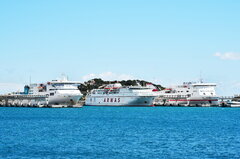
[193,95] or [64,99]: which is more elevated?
[193,95]

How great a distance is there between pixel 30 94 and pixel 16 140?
86041mm

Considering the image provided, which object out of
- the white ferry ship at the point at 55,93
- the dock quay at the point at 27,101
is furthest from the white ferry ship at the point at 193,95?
the white ferry ship at the point at 55,93

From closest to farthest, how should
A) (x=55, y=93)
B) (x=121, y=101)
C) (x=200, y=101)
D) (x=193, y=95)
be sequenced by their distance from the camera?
(x=55, y=93)
(x=121, y=101)
(x=200, y=101)
(x=193, y=95)

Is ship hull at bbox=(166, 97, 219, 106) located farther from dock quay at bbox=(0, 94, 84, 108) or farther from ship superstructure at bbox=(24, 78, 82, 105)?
ship superstructure at bbox=(24, 78, 82, 105)

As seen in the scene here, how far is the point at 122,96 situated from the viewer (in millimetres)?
130375

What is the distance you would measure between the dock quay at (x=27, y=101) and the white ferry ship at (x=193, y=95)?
3338 centimetres

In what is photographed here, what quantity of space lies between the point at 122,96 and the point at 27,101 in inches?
1133

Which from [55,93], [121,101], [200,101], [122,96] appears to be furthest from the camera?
[200,101]

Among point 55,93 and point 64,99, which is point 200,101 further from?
point 55,93

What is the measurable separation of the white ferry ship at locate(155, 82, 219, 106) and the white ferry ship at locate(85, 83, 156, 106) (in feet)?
46.4

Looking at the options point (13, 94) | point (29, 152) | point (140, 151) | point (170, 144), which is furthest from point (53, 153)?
point (13, 94)

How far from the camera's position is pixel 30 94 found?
123062 mm

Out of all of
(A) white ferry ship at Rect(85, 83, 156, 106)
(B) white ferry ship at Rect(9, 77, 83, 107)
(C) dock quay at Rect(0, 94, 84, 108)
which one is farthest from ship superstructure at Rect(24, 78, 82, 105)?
(A) white ferry ship at Rect(85, 83, 156, 106)

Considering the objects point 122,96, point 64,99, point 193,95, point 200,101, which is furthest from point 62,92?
point 200,101
